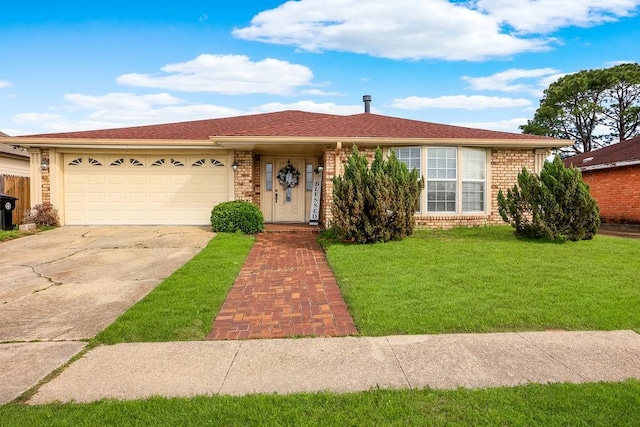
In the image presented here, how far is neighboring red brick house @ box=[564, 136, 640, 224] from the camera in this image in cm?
1365

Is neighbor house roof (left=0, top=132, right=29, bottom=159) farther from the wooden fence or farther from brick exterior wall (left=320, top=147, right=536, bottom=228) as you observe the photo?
brick exterior wall (left=320, top=147, right=536, bottom=228)

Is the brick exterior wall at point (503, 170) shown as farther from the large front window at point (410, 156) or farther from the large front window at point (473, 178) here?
the large front window at point (410, 156)

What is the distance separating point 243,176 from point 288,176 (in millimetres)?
1613

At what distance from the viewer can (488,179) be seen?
35.5 ft

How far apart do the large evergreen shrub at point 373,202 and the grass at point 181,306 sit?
240 cm

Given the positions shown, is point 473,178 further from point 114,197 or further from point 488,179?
point 114,197

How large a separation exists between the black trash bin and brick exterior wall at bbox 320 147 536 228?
29.2ft

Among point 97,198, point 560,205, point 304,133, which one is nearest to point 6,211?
point 97,198

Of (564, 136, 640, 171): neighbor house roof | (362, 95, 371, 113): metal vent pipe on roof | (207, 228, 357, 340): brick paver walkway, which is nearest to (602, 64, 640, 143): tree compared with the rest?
(564, 136, 640, 171): neighbor house roof

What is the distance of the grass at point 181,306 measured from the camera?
147 inches

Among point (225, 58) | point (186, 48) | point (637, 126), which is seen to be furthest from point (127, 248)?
point (637, 126)

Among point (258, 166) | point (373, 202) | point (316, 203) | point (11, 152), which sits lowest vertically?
point (316, 203)

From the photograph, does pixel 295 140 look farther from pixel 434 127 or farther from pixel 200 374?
pixel 200 374

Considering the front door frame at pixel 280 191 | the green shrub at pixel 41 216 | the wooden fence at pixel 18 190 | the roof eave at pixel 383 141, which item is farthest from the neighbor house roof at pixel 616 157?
the wooden fence at pixel 18 190
